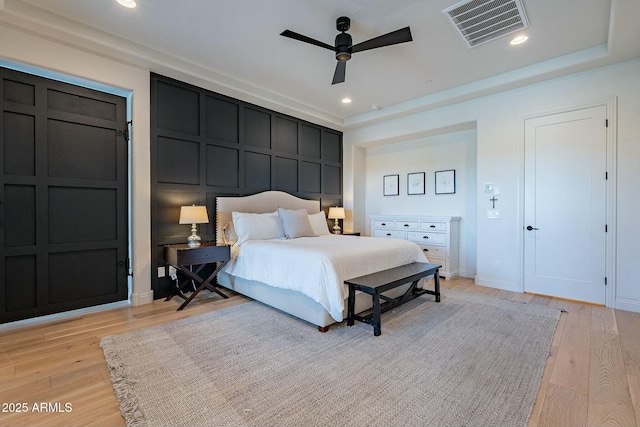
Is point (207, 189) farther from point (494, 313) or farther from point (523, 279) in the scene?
point (523, 279)

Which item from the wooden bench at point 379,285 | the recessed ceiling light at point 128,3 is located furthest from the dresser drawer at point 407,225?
the recessed ceiling light at point 128,3

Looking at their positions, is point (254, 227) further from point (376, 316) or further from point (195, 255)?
point (376, 316)

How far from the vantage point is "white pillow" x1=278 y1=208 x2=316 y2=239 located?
4.18m

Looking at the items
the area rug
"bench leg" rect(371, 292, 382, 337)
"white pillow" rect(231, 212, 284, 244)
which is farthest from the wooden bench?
"white pillow" rect(231, 212, 284, 244)

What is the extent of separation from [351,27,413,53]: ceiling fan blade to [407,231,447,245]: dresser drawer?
123 inches

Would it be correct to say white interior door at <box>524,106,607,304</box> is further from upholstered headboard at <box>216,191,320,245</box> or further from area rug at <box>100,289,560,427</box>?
upholstered headboard at <box>216,191,320,245</box>

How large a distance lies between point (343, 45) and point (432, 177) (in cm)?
330

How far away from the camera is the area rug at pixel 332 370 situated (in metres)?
1.60

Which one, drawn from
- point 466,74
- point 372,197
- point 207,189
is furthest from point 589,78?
point 207,189

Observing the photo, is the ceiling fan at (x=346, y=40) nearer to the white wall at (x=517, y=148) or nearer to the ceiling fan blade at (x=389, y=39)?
the ceiling fan blade at (x=389, y=39)

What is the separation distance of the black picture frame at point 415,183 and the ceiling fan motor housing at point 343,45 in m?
3.24

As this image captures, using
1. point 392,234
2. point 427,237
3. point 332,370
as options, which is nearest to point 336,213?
point 392,234

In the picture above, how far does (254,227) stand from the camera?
3.92 metres

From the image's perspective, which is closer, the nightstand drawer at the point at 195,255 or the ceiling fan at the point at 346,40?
the ceiling fan at the point at 346,40
